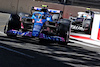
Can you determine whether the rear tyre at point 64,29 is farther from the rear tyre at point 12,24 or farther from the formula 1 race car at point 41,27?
the rear tyre at point 12,24

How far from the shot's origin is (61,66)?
4.59 m

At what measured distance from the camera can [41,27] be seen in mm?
7098

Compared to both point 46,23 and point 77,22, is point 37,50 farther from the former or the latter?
point 77,22

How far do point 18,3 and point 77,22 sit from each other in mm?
7145

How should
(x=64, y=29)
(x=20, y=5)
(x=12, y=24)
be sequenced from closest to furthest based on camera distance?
(x=64, y=29) < (x=12, y=24) < (x=20, y=5)

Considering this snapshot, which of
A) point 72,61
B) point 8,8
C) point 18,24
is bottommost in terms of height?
point 72,61

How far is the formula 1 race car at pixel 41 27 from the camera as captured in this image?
6.95 metres

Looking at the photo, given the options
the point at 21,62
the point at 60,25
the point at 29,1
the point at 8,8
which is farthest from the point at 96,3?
the point at 21,62

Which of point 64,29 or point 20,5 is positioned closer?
point 64,29

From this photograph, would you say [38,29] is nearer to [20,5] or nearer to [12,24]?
[12,24]

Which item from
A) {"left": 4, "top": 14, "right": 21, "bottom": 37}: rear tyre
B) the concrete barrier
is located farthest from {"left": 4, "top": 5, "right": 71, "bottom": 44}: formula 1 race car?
the concrete barrier

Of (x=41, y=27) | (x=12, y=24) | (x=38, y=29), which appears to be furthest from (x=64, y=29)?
(x=12, y=24)

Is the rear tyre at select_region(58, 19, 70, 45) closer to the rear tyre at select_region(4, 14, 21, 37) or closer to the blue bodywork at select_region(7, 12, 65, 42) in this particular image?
the blue bodywork at select_region(7, 12, 65, 42)

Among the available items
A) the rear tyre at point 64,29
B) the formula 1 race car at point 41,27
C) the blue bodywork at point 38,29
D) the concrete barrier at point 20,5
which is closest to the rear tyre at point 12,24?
the formula 1 race car at point 41,27
